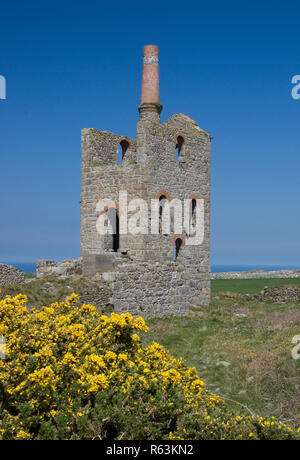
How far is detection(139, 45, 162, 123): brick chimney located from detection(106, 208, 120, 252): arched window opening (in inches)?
222

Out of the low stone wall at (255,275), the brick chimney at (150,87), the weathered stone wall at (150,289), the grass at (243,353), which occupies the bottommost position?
the low stone wall at (255,275)

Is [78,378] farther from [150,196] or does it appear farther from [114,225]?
[114,225]

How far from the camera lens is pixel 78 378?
5762mm

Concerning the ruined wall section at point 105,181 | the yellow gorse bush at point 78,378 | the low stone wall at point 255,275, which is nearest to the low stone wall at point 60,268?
the ruined wall section at point 105,181

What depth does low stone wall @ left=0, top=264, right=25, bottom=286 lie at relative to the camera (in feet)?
64.5

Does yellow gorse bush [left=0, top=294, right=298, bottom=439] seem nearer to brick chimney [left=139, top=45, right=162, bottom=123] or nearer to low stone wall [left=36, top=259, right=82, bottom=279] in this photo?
low stone wall [left=36, top=259, right=82, bottom=279]

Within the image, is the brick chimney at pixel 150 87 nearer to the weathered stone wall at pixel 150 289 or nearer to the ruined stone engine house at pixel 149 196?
the ruined stone engine house at pixel 149 196

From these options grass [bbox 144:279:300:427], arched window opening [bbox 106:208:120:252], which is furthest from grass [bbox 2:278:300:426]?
arched window opening [bbox 106:208:120:252]

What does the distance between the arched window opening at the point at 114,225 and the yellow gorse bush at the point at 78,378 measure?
604 inches

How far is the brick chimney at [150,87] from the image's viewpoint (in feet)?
81.9

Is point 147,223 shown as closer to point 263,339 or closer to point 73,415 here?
point 263,339

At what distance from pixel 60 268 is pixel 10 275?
2082 mm

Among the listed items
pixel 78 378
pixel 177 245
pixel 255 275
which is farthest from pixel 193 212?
pixel 255 275
